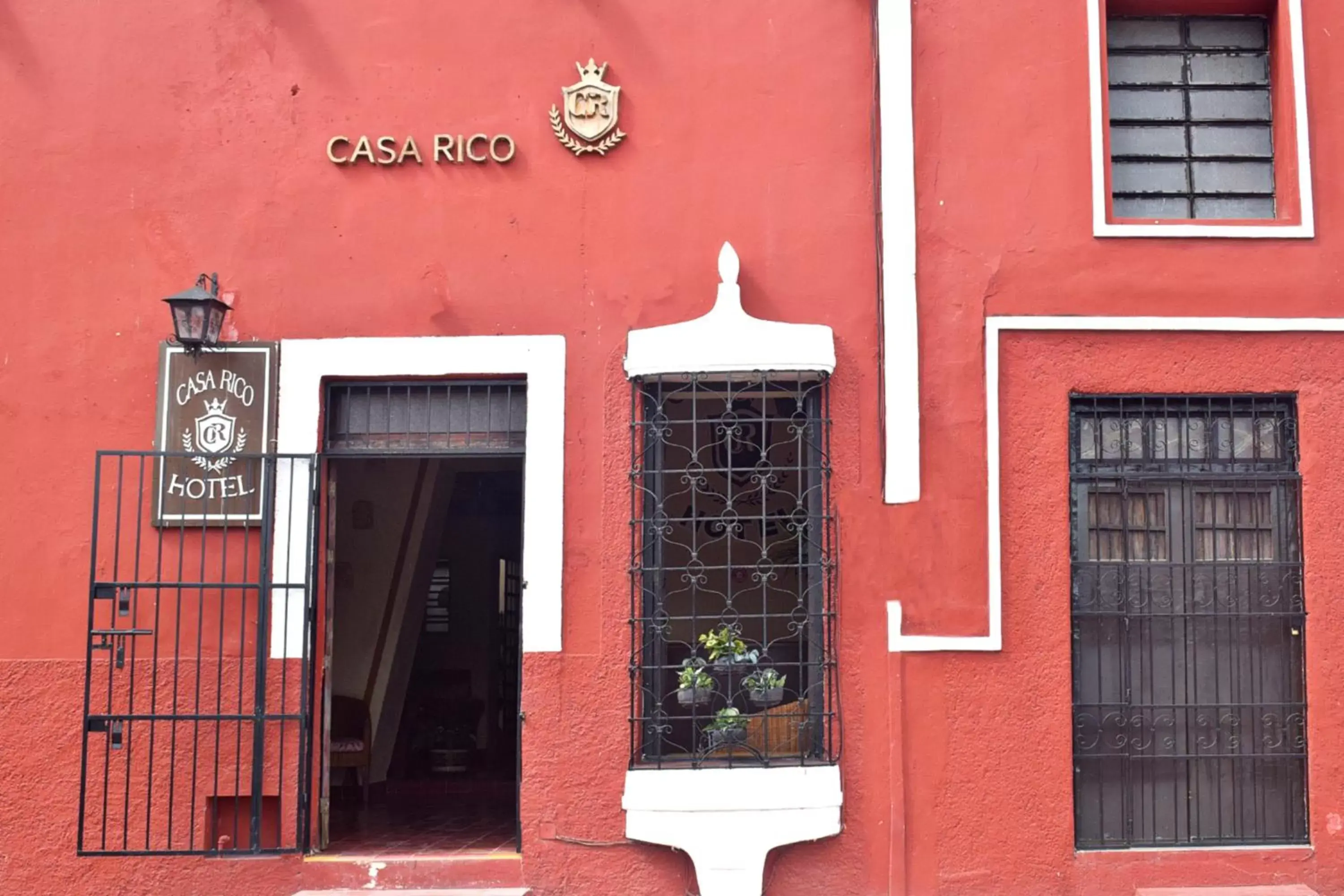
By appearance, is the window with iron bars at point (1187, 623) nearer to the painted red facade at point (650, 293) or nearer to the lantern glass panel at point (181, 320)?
the painted red facade at point (650, 293)

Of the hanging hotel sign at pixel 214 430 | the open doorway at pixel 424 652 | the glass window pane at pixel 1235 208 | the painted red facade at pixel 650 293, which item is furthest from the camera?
the open doorway at pixel 424 652

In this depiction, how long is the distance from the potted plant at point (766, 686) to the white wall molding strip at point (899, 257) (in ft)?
3.36

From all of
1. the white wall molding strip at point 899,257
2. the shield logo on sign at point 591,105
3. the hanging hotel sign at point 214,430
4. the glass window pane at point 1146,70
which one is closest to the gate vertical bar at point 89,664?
the hanging hotel sign at point 214,430

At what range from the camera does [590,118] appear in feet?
22.3

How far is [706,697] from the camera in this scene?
6.56m

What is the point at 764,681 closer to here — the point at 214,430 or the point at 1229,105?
the point at 214,430

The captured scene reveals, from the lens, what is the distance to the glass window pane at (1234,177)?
691cm

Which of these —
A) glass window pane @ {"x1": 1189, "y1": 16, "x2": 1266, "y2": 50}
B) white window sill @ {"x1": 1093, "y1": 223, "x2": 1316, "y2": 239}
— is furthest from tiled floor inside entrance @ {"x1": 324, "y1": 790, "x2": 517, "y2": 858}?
glass window pane @ {"x1": 1189, "y1": 16, "x2": 1266, "y2": 50}

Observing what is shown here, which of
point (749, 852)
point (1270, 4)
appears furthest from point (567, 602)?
point (1270, 4)

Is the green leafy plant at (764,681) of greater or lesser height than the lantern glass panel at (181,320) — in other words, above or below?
below

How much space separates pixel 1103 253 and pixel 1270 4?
5.33 feet

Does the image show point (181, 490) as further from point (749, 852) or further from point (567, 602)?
point (749, 852)

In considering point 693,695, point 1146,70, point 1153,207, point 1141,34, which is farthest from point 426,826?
point 1141,34

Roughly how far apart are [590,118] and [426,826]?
4048 millimetres
